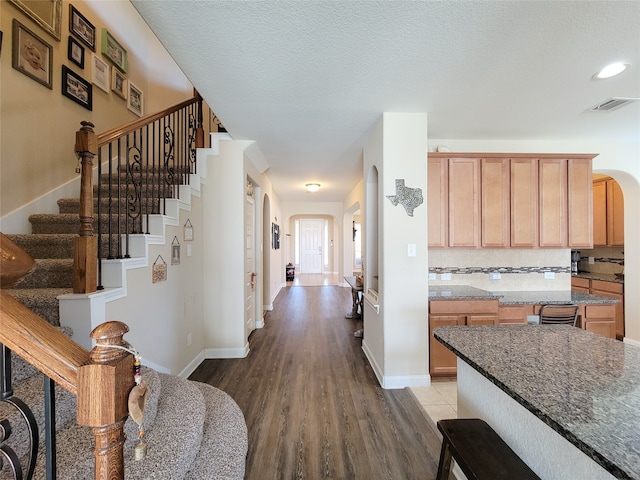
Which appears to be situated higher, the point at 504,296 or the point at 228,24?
the point at 228,24

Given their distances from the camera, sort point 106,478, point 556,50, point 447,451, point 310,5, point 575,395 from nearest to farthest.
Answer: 1. point 106,478
2. point 575,395
3. point 447,451
4. point 310,5
5. point 556,50

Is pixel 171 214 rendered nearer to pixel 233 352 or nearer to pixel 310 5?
pixel 233 352

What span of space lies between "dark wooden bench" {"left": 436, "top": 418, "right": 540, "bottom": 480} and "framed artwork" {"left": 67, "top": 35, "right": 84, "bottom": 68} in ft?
14.3

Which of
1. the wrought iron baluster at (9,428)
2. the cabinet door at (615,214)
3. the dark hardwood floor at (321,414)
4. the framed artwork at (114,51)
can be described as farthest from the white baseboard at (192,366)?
the cabinet door at (615,214)

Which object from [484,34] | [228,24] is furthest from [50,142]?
[484,34]

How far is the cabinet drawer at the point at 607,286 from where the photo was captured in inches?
151

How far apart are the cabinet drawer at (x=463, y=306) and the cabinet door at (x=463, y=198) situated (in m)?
0.65

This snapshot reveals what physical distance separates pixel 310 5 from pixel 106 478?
2.00 m

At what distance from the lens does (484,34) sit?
5.35 ft

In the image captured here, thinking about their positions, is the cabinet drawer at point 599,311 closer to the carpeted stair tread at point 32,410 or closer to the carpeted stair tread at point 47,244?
the carpeted stair tread at point 32,410

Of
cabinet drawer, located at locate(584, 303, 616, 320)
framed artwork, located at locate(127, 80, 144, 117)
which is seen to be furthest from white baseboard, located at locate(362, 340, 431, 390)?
framed artwork, located at locate(127, 80, 144, 117)

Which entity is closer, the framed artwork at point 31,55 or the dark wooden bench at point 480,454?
the dark wooden bench at point 480,454

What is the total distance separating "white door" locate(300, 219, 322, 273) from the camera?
12188 mm

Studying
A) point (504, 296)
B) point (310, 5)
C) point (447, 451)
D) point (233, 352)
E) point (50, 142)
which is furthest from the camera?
point (233, 352)
